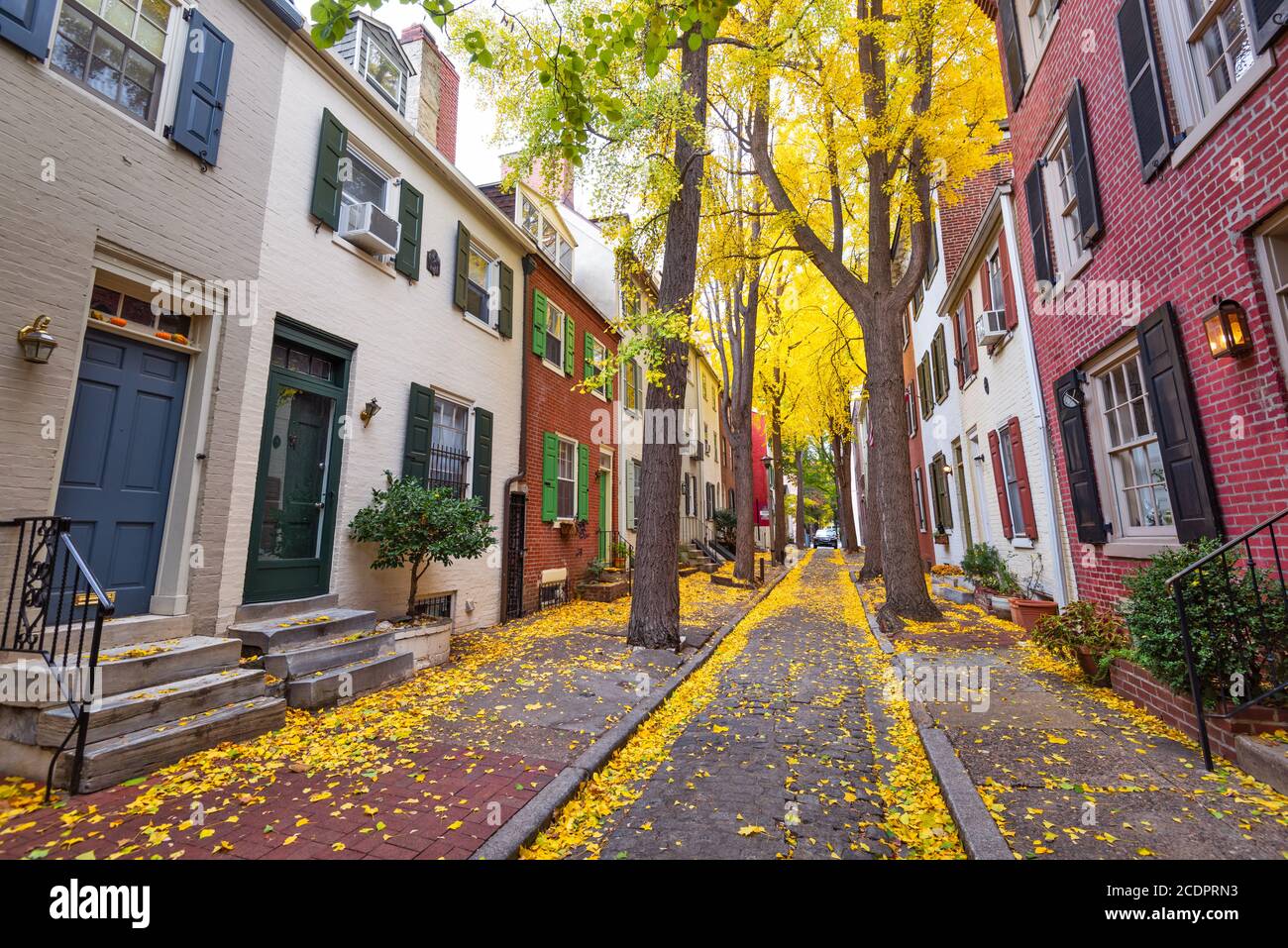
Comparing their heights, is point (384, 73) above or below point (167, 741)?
above

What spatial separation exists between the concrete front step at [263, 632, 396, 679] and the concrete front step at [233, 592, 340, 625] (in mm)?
699

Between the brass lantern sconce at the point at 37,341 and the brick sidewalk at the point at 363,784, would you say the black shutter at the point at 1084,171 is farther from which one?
the brass lantern sconce at the point at 37,341

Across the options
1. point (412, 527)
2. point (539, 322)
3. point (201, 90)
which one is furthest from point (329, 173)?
point (539, 322)

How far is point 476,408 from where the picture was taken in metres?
9.35

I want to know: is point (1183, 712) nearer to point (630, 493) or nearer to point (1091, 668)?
point (1091, 668)

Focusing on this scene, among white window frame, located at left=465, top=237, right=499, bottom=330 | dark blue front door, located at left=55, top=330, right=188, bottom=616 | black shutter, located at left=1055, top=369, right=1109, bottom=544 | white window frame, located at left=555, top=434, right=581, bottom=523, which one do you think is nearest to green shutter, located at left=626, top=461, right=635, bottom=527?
white window frame, located at left=555, top=434, right=581, bottom=523

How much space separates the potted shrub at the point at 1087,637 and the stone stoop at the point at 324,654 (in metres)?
6.83

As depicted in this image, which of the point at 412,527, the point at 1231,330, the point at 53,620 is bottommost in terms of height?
the point at 53,620

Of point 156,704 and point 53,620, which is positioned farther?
point 53,620

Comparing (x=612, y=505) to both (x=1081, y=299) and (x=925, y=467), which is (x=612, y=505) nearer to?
(x=925, y=467)

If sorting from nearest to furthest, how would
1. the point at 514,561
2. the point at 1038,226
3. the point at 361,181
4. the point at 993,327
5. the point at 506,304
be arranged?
1. the point at 1038,226
2. the point at 361,181
3. the point at 993,327
4. the point at 514,561
5. the point at 506,304

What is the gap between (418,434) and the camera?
7.92 meters

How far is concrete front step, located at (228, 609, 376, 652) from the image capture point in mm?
5111

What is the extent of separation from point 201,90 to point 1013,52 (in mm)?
9977
